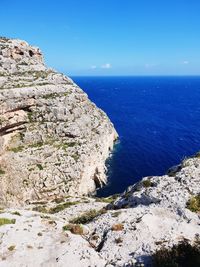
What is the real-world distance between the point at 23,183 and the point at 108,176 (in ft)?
94.3

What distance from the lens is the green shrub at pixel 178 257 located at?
73.0ft

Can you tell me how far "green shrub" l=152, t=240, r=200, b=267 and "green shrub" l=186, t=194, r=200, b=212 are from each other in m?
9.38

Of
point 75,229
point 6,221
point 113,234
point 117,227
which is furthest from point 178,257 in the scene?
point 6,221

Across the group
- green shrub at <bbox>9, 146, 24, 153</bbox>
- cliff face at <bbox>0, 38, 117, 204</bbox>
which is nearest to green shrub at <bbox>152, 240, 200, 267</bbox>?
cliff face at <bbox>0, 38, 117, 204</bbox>

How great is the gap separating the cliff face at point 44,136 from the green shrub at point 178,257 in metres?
55.4

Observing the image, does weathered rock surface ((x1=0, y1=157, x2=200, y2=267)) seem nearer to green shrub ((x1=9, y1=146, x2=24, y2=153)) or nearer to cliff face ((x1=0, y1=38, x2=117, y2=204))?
cliff face ((x1=0, y1=38, x2=117, y2=204))

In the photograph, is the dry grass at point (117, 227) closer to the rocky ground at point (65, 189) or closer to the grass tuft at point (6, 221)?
the rocky ground at point (65, 189)

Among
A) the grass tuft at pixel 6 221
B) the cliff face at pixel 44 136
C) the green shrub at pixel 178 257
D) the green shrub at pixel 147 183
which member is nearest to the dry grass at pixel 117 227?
the green shrub at pixel 178 257

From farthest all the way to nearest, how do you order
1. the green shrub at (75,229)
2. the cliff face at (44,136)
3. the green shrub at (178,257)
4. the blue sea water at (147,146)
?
the blue sea water at (147,146)
the cliff face at (44,136)
the green shrub at (75,229)
the green shrub at (178,257)

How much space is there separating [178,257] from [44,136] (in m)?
67.6

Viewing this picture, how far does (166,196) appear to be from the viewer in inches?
1401

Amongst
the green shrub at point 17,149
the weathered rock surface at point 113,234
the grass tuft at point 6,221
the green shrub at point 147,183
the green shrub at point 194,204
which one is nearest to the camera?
the weathered rock surface at point 113,234

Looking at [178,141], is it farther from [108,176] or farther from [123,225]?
[123,225]

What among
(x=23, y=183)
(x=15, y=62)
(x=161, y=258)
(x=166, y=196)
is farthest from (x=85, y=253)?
(x=15, y=62)
